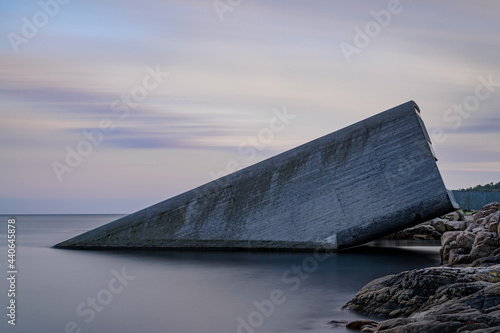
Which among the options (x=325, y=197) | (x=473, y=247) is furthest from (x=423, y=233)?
(x=473, y=247)

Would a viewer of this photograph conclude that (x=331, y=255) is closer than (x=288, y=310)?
No

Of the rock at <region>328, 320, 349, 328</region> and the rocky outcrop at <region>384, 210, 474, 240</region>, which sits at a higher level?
the rocky outcrop at <region>384, 210, 474, 240</region>

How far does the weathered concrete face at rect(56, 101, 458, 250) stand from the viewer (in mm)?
16750

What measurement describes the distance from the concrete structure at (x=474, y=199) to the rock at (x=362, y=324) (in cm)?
3110

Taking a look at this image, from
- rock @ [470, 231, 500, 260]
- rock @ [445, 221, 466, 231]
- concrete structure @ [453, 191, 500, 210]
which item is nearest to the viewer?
rock @ [470, 231, 500, 260]

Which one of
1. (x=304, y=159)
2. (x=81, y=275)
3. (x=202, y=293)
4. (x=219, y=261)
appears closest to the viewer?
(x=202, y=293)

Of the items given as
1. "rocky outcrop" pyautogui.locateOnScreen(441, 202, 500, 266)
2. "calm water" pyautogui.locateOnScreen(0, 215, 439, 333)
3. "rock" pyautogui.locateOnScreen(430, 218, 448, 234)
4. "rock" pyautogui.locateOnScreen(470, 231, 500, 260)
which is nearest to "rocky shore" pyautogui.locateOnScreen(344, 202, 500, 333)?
"calm water" pyautogui.locateOnScreen(0, 215, 439, 333)

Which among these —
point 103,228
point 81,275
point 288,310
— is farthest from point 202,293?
point 103,228

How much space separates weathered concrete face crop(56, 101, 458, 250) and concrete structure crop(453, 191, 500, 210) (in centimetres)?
2124

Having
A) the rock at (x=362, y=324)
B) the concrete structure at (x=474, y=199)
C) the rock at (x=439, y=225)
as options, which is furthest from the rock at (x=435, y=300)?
the concrete structure at (x=474, y=199)

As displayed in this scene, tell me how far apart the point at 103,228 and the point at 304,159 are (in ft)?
25.8

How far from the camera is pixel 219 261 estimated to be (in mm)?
16656

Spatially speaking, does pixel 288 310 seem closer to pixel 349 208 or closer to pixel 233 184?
pixel 349 208

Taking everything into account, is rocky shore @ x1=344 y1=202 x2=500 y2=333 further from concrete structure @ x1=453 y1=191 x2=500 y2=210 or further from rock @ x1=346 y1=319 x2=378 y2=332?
concrete structure @ x1=453 y1=191 x2=500 y2=210
